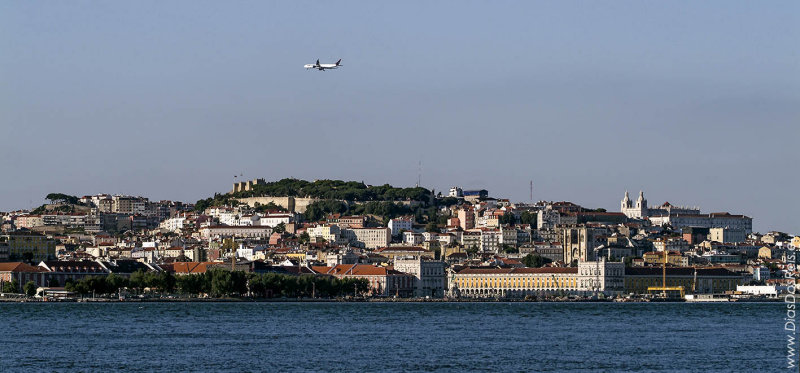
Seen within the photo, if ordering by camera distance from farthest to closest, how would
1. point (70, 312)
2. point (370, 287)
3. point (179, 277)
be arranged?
point (370, 287) → point (179, 277) → point (70, 312)

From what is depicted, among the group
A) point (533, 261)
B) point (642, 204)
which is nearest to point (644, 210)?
point (642, 204)


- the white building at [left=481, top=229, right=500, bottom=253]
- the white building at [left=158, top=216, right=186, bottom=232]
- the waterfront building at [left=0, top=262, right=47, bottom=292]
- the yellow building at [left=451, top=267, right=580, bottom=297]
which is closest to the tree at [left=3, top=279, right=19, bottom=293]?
the waterfront building at [left=0, top=262, right=47, bottom=292]

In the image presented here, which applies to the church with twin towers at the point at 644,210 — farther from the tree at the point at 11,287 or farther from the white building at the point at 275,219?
the tree at the point at 11,287

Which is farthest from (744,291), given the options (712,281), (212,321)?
(212,321)

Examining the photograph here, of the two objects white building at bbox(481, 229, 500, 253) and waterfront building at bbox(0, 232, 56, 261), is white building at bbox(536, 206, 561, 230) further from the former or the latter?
waterfront building at bbox(0, 232, 56, 261)

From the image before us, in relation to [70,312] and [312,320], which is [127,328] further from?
[70,312]

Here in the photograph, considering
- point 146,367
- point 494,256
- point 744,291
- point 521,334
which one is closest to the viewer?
point 146,367

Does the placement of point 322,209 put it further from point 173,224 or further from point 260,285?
point 260,285
